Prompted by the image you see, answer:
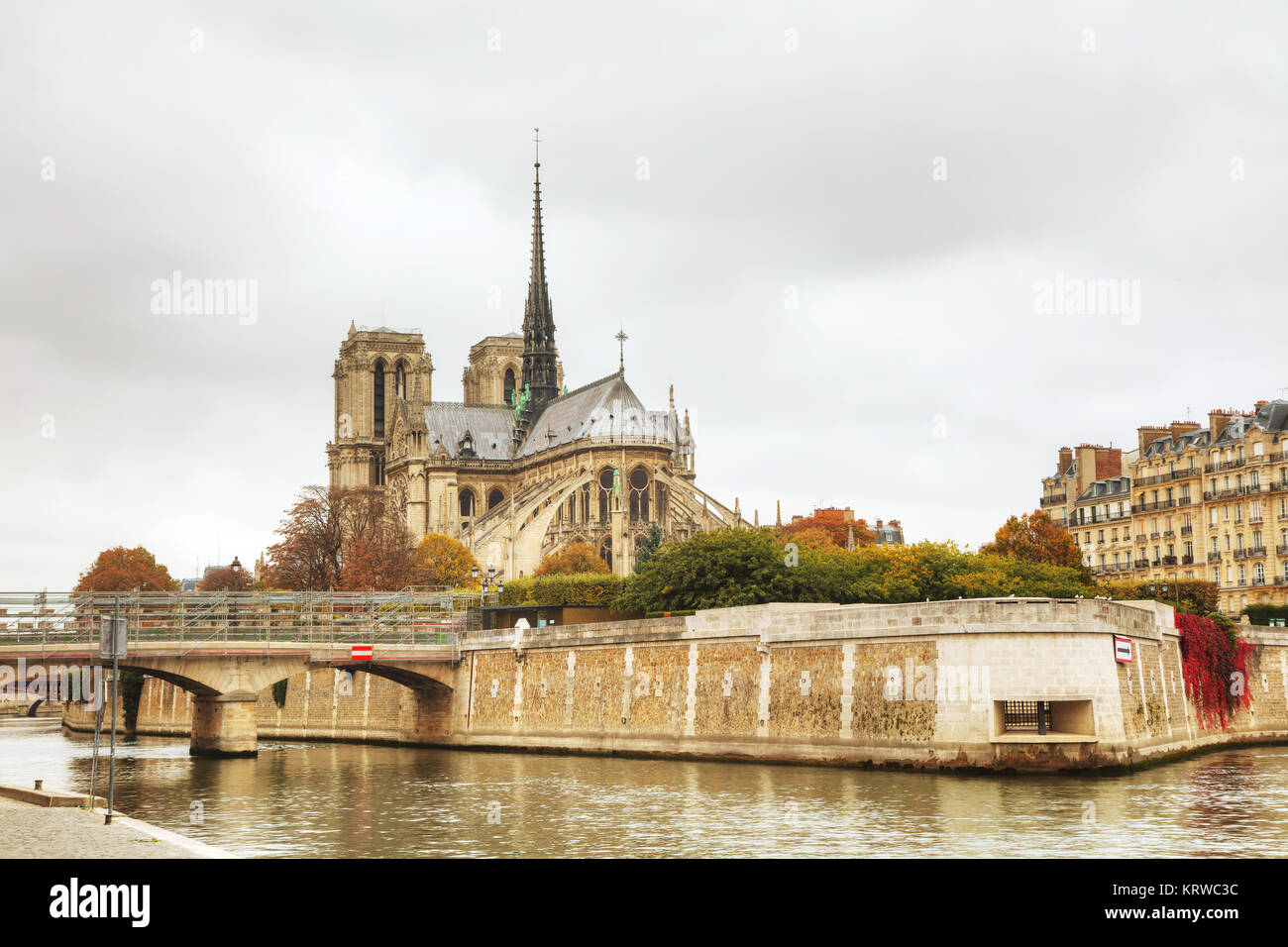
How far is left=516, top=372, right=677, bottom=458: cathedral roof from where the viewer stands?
10644 centimetres

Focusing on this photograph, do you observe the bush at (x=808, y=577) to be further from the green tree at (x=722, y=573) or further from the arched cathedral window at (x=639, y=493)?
the arched cathedral window at (x=639, y=493)

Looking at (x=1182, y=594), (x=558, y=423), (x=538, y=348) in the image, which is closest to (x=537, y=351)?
(x=538, y=348)

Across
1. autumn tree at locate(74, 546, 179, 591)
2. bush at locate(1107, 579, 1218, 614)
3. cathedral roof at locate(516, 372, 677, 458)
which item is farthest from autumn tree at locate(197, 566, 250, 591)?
bush at locate(1107, 579, 1218, 614)

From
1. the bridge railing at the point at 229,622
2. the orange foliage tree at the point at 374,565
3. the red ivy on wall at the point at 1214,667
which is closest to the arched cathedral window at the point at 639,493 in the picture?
the orange foliage tree at the point at 374,565

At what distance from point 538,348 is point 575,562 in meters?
38.2

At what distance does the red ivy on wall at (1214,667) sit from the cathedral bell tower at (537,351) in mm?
82193

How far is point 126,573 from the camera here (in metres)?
111

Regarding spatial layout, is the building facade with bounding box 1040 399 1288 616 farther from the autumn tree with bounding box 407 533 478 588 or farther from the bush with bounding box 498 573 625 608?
the autumn tree with bounding box 407 533 478 588

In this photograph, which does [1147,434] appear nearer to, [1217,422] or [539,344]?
[1217,422]
